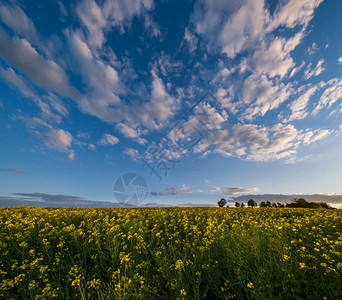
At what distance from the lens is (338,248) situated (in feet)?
16.1

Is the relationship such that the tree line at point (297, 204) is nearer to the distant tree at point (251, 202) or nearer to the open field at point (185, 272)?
the distant tree at point (251, 202)

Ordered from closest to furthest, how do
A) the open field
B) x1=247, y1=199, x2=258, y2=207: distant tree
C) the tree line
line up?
the open field, the tree line, x1=247, y1=199, x2=258, y2=207: distant tree

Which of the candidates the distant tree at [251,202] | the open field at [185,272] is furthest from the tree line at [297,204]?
the open field at [185,272]

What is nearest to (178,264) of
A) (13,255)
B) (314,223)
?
(13,255)

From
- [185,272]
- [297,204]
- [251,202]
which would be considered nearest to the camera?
[185,272]

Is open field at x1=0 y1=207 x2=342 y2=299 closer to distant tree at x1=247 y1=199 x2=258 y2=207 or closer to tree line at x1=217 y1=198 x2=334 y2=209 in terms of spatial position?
tree line at x1=217 y1=198 x2=334 y2=209

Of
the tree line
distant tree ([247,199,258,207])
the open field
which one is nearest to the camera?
the open field

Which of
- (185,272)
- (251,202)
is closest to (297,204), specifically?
(251,202)

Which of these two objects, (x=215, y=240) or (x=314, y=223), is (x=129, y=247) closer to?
(x=215, y=240)

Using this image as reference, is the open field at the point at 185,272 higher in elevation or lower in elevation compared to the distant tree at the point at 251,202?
lower

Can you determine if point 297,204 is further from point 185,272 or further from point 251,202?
point 185,272

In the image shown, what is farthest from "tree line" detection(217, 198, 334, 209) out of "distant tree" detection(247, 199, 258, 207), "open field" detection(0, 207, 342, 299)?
"open field" detection(0, 207, 342, 299)

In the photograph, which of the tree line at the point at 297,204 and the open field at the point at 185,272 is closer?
the open field at the point at 185,272

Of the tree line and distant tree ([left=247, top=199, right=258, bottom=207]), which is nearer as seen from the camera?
the tree line
